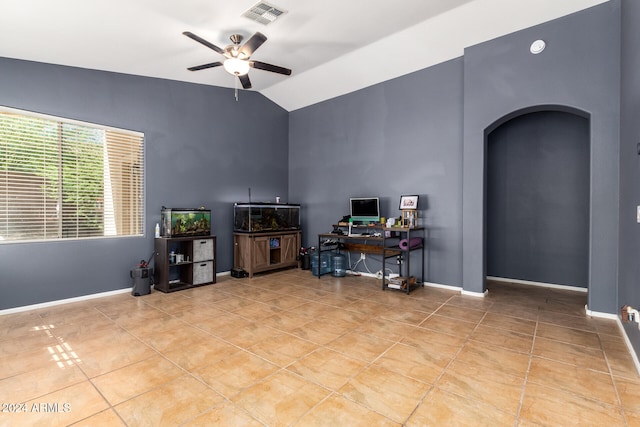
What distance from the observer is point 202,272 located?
511 centimetres

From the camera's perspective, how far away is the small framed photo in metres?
5.00

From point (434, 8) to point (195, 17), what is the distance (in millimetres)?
2797

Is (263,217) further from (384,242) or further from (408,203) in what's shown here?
(408,203)

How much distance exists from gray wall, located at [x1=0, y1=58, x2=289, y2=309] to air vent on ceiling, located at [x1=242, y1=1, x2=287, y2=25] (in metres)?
2.31

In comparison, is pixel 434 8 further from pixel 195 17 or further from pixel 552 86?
pixel 195 17

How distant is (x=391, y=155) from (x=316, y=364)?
3937 mm

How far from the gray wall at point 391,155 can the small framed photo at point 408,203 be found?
0.19 meters

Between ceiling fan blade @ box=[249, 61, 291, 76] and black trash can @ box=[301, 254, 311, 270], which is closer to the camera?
ceiling fan blade @ box=[249, 61, 291, 76]

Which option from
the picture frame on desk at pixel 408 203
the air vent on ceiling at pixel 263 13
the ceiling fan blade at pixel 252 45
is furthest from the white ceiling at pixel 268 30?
the picture frame on desk at pixel 408 203

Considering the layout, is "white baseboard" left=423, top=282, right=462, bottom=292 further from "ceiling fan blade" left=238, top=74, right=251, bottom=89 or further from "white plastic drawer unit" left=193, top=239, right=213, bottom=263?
"ceiling fan blade" left=238, top=74, right=251, bottom=89

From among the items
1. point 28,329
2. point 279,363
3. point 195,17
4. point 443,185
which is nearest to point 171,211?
point 28,329

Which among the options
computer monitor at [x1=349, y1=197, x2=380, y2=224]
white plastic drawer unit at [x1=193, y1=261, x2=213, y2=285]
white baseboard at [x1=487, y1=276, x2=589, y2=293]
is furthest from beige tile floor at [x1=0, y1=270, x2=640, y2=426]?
computer monitor at [x1=349, y1=197, x2=380, y2=224]

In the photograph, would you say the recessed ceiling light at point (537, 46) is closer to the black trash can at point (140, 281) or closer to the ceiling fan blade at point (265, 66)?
the ceiling fan blade at point (265, 66)

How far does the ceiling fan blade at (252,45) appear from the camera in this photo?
3323mm
